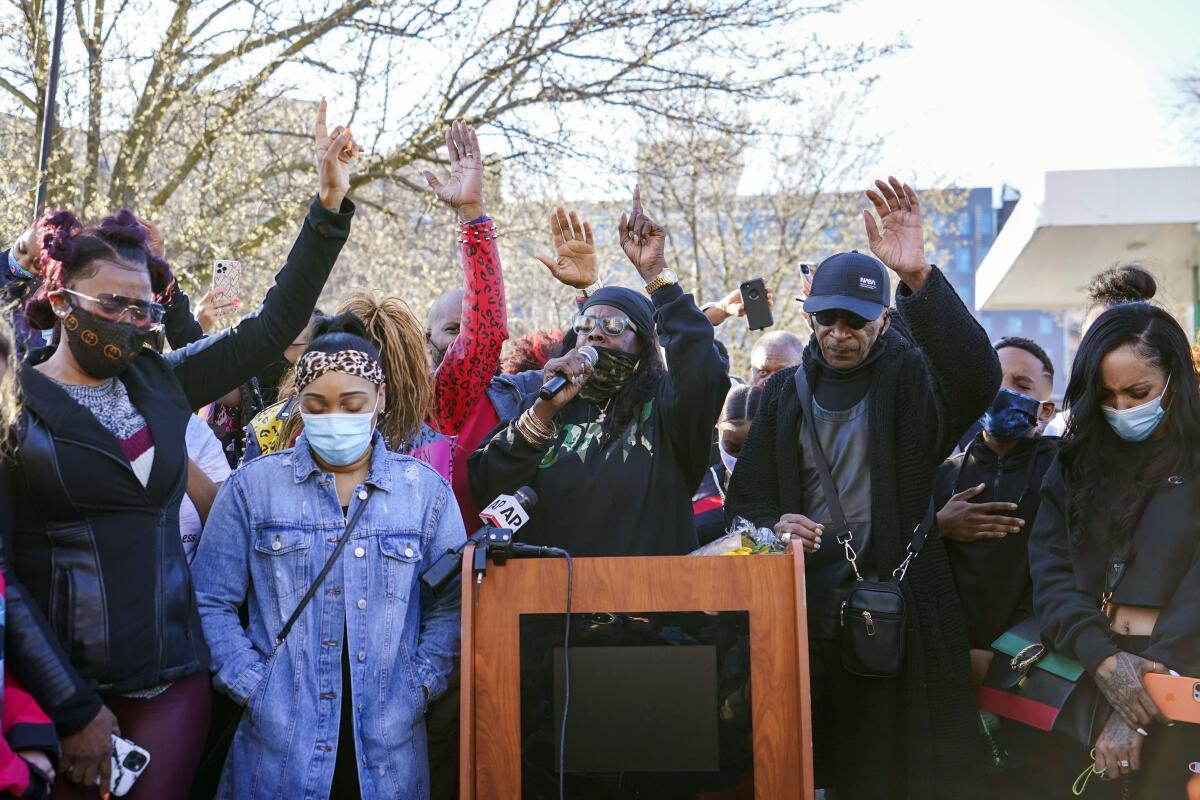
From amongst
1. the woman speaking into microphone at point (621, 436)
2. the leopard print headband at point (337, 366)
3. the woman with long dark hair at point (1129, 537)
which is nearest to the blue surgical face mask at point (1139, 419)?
the woman with long dark hair at point (1129, 537)

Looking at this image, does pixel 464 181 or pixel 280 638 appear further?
pixel 464 181

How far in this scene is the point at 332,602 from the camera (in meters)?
3.52

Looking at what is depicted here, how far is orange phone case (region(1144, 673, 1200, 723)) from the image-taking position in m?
3.42

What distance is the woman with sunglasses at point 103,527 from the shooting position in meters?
3.02

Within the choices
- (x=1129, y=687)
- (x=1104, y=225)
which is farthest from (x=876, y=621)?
(x=1104, y=225)

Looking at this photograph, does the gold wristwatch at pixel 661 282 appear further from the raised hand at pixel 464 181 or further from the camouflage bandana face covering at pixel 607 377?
the raised hand at pixel 464 181

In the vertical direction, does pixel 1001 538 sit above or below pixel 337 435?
below

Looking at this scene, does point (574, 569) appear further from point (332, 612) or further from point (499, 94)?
point (499, 94)

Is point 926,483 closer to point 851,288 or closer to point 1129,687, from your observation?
point 851,288

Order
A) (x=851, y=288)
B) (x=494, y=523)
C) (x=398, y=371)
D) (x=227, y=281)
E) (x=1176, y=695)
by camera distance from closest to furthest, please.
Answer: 1. (x=1176, y=695)
2. (x=494, y=523)
3. (x=851, y=288)
4. (x=398, y=371)
5. (x=227, y=281)

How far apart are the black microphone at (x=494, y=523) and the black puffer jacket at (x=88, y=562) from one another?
72cm

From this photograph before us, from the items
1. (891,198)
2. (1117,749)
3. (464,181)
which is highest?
(464,181)

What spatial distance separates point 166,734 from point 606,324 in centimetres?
210

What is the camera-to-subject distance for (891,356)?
4.23 meters
